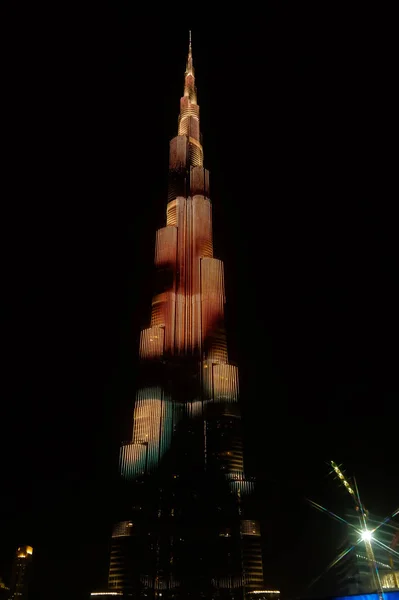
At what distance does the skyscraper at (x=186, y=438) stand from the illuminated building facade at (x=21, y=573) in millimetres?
9533

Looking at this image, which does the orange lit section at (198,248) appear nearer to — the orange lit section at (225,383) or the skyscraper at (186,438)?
the skyscraper at (186,438)

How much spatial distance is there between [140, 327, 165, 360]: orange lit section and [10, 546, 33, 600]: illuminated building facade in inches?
791

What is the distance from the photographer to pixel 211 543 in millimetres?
29562

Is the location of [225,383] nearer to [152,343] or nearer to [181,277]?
[152,343]

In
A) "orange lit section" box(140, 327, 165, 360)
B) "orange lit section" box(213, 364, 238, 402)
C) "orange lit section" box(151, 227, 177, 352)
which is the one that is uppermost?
"orange lit section" box(151, 227, 177, 352)

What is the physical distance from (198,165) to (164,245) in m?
14.2

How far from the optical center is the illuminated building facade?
142 ft

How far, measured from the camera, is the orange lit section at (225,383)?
45688 millimetres

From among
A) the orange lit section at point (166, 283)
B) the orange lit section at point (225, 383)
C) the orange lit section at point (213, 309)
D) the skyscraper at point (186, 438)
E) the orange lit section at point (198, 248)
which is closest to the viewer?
the skyscraper at point (186, 438)

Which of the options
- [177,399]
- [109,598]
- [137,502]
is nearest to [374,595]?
[137,502]

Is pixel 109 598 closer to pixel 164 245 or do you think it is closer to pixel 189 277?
pixel 189 277

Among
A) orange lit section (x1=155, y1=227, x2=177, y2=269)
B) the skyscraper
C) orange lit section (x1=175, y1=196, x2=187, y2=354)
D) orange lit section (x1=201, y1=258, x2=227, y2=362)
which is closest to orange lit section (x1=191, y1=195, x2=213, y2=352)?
the skyscraper

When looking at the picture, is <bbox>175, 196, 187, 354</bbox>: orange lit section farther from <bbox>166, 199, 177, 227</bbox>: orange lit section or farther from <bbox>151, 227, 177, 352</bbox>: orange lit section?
<bbox>151, 227, 177, 352</bbox>: orange lit section

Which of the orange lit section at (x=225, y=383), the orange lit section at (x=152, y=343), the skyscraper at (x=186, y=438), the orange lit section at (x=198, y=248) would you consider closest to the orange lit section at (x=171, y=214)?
the skyscraper at (x=186, y=438)
